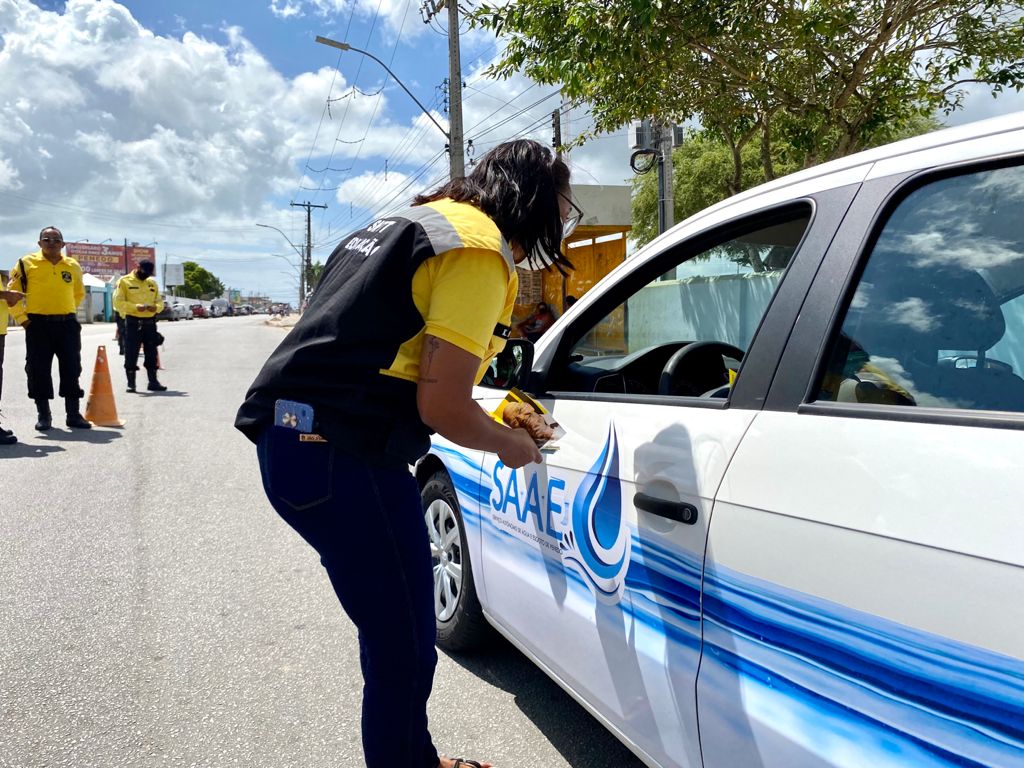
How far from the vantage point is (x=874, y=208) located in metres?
1.51

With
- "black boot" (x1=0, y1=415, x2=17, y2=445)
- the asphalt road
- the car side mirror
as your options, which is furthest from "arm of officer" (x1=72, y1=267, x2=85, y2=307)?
the car side mirror

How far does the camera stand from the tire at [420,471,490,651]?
286cm

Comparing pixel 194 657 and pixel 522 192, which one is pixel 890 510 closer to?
pixel 522 192

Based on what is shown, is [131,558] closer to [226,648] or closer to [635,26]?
[226,648]

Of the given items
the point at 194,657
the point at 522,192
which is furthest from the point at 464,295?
the point at 194,657

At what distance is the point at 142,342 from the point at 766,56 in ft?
29.3

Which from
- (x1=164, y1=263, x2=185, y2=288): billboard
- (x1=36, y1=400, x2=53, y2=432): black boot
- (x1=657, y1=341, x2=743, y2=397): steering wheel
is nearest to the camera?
(x1=657, y1=341, x2=743, y2=397): steering wheel

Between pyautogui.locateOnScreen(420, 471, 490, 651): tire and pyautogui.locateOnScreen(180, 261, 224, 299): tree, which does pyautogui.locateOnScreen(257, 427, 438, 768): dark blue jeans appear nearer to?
pyautogui.locateOnScreen(420, 471, 490, 651): tire

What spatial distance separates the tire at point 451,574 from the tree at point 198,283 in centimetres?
12109

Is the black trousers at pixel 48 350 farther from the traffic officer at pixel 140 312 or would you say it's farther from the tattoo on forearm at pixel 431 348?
the tattoo on forearm at pixel 431 348

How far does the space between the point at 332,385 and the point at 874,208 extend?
1.21 meters

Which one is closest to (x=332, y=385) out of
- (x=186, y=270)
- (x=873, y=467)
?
(x=873, y=467)

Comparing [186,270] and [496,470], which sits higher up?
[186,270]

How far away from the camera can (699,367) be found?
2.73m
